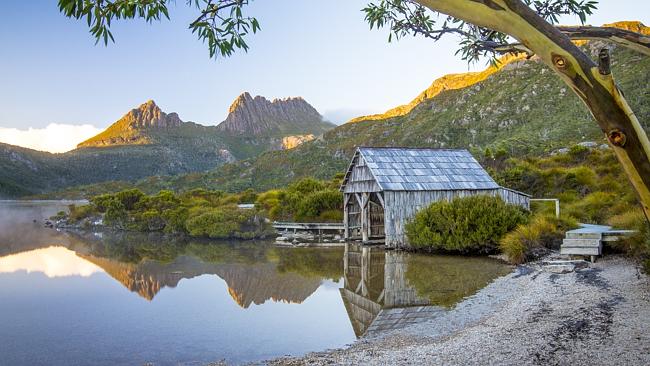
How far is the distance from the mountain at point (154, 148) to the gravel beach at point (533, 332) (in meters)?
94.5

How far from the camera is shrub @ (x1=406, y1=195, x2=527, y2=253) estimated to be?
15781mm

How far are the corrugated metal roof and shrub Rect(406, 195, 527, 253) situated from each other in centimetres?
214

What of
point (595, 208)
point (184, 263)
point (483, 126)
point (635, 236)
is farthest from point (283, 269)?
point (483, 126)

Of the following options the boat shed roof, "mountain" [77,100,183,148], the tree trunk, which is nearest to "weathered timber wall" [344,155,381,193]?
the boat shed roof

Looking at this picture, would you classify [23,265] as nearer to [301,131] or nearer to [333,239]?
[333,239]

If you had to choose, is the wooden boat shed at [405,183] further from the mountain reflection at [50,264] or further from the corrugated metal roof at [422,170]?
the mountain reflection at [50,264]

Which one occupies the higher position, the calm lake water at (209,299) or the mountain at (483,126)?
the mountain at (483,126)

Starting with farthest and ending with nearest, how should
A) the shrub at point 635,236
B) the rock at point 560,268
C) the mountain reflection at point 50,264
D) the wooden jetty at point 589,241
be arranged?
the mountain reflection at point 50,264, the wooden jetty at point 589,241, the rock at point 560,268, the shrub at point 635,236

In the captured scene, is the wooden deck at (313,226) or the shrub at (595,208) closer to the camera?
the shrub at (595,208)

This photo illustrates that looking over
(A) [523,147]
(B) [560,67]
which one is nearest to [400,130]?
(A) [523,147]

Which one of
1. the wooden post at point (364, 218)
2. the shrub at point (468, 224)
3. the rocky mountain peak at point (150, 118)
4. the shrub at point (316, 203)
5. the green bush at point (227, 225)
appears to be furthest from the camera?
the rocky mountain peak at point (150, 118)

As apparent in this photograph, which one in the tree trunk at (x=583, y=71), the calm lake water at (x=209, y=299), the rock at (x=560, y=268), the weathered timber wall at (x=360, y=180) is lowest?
the calm lake water at (x=209, y=299)

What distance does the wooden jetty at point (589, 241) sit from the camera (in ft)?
40.5

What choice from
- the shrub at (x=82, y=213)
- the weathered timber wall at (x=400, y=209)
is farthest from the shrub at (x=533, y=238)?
the shrub at (x=82, y=213)
